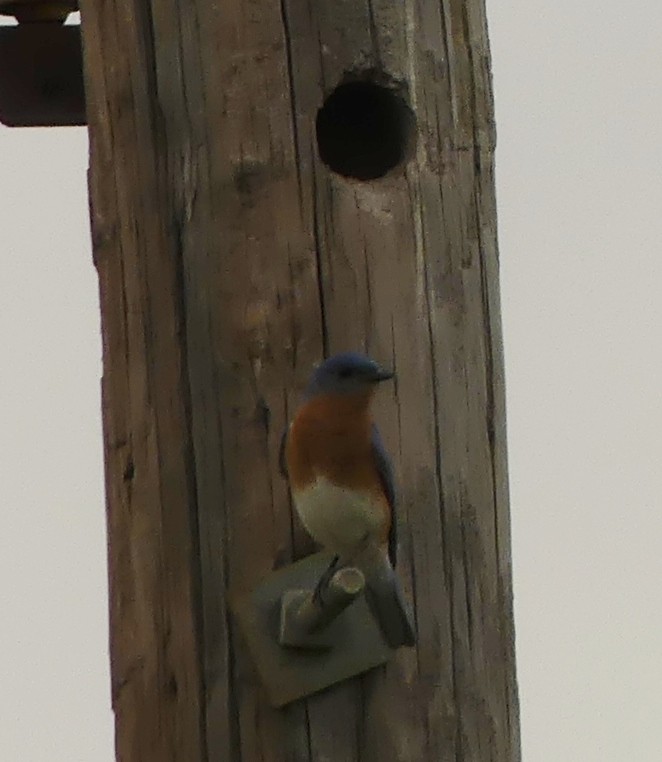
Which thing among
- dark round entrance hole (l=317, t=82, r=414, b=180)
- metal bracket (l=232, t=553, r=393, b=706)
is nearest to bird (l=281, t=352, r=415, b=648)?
metal bracket (l=232, t=553, r=393, b=706)

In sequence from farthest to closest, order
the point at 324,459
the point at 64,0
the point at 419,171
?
1. the point at 64,0
2. the point at 419,171
3. the point at 324,459

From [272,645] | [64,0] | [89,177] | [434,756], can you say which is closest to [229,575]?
[272,645]

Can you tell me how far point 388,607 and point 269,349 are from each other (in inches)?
27.2

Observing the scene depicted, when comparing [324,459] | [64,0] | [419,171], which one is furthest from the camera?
[64,0]

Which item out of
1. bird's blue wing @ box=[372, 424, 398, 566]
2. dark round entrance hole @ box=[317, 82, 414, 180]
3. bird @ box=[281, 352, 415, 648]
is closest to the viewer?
bird @ box=[281, 352, 415, 648]

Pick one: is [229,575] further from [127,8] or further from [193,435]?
[127,8]

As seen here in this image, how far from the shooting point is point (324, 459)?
472 cm

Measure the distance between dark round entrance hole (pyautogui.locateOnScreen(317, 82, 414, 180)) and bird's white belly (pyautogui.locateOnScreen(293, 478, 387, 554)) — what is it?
82 centimetres

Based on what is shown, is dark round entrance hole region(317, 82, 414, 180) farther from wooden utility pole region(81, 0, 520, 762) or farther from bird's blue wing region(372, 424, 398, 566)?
bird's blue wing region(372, 424, 398, 566)

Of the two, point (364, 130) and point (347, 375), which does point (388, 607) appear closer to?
point (347, 375)

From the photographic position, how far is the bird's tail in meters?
4.51

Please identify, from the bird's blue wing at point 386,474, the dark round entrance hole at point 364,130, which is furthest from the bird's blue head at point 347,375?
the dark round entrance hole at point 364,130

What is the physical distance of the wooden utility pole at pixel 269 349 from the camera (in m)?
4.87

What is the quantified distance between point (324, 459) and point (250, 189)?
25.8 inches
